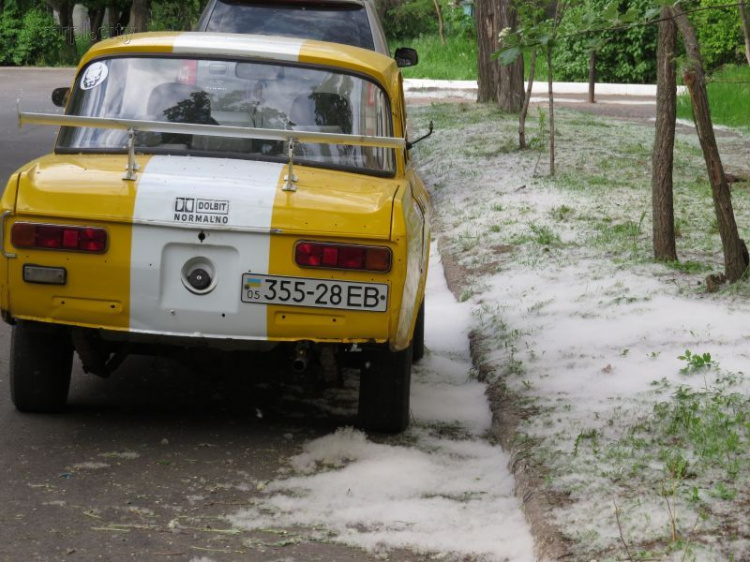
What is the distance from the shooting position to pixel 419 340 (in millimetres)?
7348

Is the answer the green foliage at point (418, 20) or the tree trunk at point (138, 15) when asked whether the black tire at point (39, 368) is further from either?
the green foliage at point (418, 20)

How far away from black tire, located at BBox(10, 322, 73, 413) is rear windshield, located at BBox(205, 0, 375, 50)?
7.17 metres

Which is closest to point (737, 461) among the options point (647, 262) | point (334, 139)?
point (334, 139)

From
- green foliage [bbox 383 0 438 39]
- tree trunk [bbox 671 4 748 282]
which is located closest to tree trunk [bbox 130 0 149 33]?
green foliage [bbox 383 0 438 39]

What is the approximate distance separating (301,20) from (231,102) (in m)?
6.87

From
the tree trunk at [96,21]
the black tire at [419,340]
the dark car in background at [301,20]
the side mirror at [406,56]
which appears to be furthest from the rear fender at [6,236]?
the tree trunk at [96,21]

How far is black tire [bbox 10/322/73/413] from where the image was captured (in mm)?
5703

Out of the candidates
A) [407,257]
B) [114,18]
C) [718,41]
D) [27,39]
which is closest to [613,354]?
[407,257]

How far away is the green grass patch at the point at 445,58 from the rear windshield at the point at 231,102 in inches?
1028

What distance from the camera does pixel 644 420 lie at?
550 cm

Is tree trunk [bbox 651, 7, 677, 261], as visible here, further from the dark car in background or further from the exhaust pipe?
the dark car in background

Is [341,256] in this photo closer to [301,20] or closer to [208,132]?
[208,132]

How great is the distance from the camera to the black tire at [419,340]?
718cm

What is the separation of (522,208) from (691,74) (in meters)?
3.90
